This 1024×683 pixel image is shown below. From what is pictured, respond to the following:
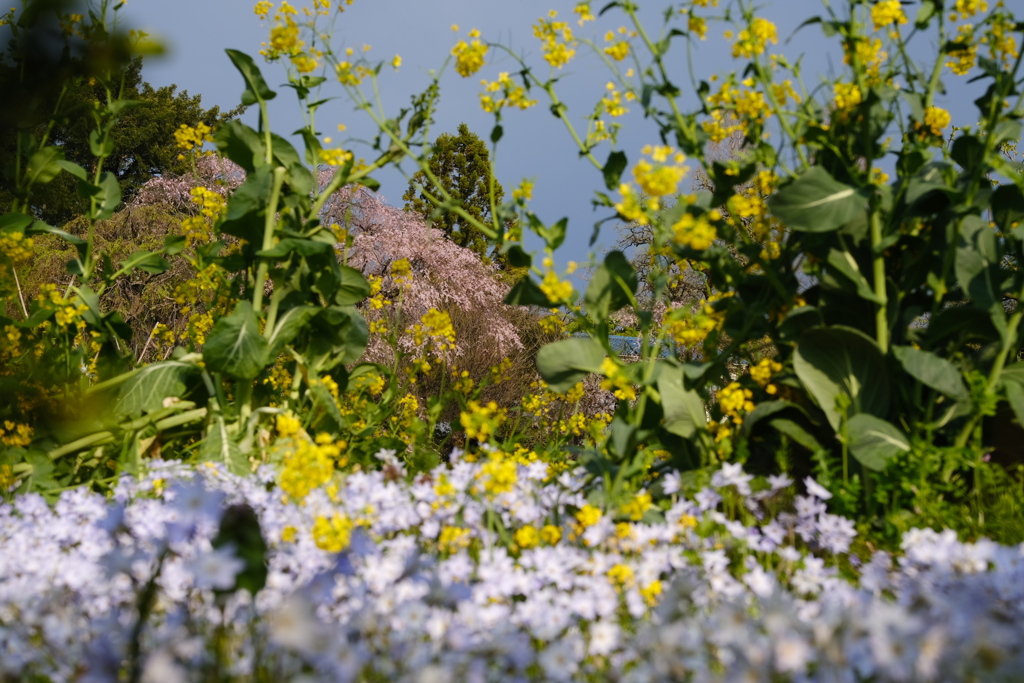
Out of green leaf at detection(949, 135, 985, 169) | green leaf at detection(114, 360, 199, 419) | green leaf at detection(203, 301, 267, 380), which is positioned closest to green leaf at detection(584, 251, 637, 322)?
green leaf at detection(949, 135, 985, 169)

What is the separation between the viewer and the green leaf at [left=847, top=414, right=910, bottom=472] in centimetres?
248

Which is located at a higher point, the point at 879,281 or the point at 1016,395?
the point at 879,281

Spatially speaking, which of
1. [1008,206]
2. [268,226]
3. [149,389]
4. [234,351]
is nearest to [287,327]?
[234,351]

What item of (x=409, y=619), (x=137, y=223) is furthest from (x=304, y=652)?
(x=137, y=223)

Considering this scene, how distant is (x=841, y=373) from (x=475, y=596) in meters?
1.65

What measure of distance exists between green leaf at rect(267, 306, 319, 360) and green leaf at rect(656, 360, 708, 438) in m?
1.51

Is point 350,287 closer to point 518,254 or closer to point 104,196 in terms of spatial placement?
point 518,254

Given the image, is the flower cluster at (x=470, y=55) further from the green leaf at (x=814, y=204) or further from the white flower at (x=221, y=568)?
the white flower at (x=221, y=568)

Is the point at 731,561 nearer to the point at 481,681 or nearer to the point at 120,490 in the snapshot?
the point at 481,681

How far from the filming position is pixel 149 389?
3340 mm

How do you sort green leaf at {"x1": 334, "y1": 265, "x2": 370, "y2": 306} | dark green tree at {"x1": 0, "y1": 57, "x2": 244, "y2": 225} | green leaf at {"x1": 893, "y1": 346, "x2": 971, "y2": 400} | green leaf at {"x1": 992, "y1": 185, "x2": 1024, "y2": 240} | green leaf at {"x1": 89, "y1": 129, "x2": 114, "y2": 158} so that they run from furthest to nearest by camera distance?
dark green tree at {"x1": 0, "y1": 57, "x2": 244, "y2": 225} → green leaf at {"x1": 89, "y1": 129, "x2": 114, "y2": 158} → green leaf at {"x1": 334, "y1": 265, "x2": 370, "y2": 306} → green leaf at {"x1": 992, "y1": 185, "x2": 1024, "y2": 240} → green leaf at {"x1": 893, "y1": 346, "x2": 971, "y2": 400}

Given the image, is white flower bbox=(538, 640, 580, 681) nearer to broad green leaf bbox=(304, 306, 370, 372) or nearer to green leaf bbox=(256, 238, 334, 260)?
green leaf bbox=(256, 238, 334, 260)

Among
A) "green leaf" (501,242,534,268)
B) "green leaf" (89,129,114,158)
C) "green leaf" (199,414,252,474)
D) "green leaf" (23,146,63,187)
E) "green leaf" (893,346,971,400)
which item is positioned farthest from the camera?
"green leaf" (23,146,63,187)

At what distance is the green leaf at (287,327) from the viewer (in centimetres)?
316
